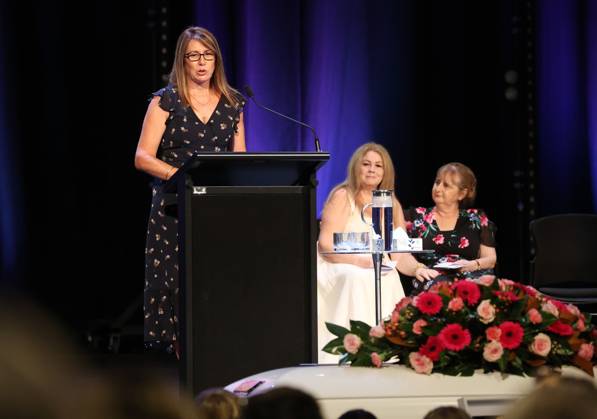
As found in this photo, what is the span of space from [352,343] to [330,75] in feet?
14.8

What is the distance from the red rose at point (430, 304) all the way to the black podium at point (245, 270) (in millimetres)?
832

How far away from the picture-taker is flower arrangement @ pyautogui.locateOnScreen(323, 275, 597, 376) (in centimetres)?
253

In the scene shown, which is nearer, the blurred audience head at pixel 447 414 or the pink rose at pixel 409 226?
the blurred audience head at pixel 447 414

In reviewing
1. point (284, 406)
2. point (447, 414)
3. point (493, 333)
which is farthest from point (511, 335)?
point (284, 406)

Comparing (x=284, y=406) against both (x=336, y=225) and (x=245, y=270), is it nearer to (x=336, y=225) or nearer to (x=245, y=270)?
(x=245, y=270)

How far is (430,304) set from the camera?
103 inches

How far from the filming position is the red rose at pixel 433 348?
8.26 ft

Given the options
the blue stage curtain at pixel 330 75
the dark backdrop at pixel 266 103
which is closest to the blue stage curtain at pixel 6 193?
the dark backdrop at pixel 266 103

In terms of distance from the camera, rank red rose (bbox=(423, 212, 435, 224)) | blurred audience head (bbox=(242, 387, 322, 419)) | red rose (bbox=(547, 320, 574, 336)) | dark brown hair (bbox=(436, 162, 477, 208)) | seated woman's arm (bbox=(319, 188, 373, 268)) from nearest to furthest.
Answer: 1. blurred audience head (bbox=(242, 387, 322, 419))
2. red rose (bbox=(547, 320, 574, 336))
3. seated woman's arm (bbox=(319, 188, 373, 268))
4. dark brown hair (bbox=(436, 162, 477, 208))
5. red rose (bbox=(423, 212, 435, 224))

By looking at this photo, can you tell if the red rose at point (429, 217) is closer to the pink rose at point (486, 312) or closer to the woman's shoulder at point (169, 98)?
the woman's shoulder at point (169, 98)

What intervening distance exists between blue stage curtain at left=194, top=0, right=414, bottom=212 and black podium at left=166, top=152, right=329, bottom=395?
11.2ft

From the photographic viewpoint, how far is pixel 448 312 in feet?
8.54

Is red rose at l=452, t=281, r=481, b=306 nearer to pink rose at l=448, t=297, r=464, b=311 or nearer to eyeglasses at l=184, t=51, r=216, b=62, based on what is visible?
pink rose at l=448, t=297, r=464, b=311

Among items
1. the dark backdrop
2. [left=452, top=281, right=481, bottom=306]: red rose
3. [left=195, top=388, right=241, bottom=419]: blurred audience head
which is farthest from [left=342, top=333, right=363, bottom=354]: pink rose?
the dark backdrop
